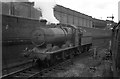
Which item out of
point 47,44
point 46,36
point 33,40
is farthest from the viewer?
point 33,40

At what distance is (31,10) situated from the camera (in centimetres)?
1822

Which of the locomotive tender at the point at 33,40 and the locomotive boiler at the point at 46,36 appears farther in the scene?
the locomotive boiler at the point at 46,36

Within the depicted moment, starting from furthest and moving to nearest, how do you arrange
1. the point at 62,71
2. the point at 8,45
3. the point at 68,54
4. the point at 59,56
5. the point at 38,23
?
the point at 38,23 → the point at 68,54 → the point at 59,56 → the point at 8,45 → the point at 62,71

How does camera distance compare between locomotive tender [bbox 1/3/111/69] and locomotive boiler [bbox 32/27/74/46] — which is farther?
locomotive boiler [bbox 32/27/74/46]

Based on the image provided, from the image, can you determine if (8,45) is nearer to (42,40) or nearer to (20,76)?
(42,40)

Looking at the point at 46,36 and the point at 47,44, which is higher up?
the point at 46,36

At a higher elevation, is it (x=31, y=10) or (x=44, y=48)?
(x=31, y=10)

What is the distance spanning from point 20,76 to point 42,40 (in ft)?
A: 9.74

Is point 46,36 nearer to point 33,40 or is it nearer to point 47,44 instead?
point 47,44

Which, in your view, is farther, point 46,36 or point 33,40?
point 33,40

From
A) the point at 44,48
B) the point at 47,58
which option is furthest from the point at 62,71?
the point at 44,48

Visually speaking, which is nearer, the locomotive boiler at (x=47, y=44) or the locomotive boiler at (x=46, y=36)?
the locomotive boiler at (x=47, y=44)

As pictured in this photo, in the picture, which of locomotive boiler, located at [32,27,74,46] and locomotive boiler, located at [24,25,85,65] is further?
locomotive boiler, located at [32,27,74,46]

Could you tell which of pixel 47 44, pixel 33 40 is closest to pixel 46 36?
pixel 47 44
